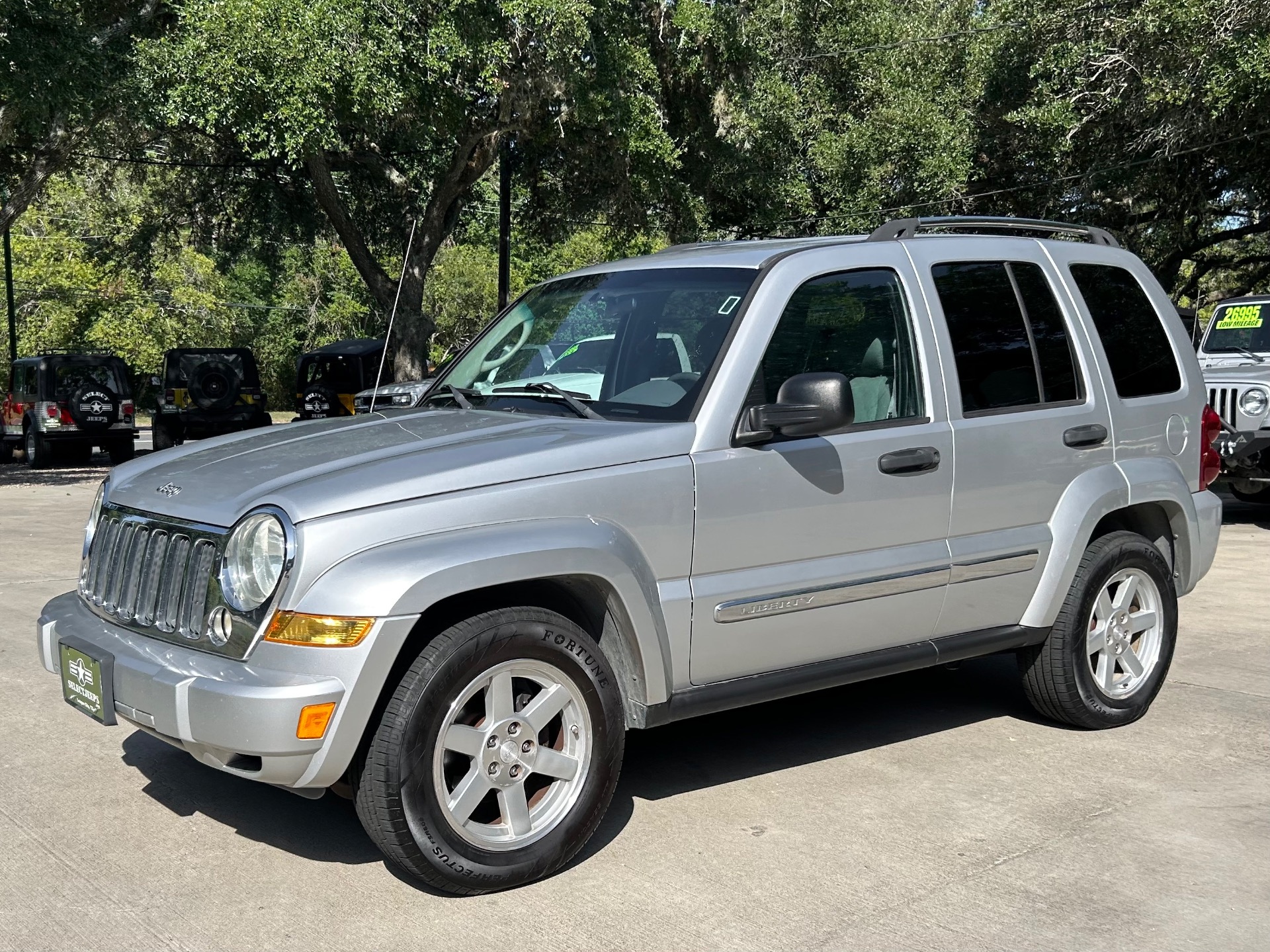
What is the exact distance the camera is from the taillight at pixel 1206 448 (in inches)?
234

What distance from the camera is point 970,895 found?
3.93 meters

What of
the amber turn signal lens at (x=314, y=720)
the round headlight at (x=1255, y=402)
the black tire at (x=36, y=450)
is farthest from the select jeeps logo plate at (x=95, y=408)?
the amber turn signal lens at (x=314, y=720)

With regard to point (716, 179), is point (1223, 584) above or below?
below

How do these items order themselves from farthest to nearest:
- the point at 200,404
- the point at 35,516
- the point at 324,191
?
1. the point at 200,404
2. the point at 324,191
3. the point at 35,516

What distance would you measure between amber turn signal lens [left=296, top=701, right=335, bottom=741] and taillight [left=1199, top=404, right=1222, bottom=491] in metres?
4.14

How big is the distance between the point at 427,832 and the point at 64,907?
3.51ft

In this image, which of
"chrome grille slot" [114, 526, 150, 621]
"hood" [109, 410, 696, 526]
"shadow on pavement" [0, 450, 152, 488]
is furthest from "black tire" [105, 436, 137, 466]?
"chrome grille slot" [114, 526, 150, 621]

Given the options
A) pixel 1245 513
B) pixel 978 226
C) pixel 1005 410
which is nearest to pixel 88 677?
pixel 1005 410

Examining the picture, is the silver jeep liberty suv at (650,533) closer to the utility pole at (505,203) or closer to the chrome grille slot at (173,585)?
the chrome grille slot at (173,585)

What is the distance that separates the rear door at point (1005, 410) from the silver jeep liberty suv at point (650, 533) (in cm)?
1

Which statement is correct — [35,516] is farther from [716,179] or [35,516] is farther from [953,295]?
[716,179]

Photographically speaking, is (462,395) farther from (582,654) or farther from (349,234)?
(349,234)

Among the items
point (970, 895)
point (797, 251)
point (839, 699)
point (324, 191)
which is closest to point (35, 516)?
point (324, 191)

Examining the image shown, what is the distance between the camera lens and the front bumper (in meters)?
3.56
